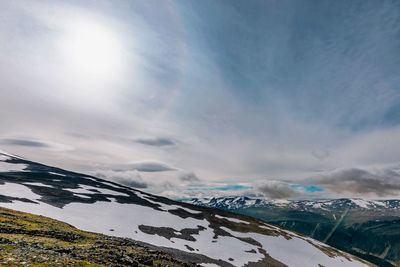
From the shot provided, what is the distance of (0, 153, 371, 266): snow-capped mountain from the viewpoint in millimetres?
86625

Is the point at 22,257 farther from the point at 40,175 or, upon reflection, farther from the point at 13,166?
the point at 13,166

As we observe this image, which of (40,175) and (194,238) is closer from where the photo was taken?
(194,238)

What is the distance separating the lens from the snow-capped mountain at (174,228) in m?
86.6

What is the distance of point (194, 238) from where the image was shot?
104m

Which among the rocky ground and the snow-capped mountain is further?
the snow-capped mountain

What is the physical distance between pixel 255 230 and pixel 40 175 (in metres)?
126

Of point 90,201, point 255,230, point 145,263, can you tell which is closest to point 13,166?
point 90,201

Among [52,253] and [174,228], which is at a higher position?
[52,253]

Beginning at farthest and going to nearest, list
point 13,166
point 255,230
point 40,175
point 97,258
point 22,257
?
point 13,166, point 40,175, point 255,230, point 97,258, point 22,257

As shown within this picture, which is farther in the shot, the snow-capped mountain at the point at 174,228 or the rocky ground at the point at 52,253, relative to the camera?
the snow-capped mountain at the point at 174,228

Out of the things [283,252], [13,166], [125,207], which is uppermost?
[13,166]

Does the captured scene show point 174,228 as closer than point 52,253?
No

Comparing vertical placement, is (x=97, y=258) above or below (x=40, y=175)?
below

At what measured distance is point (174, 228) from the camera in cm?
10944
